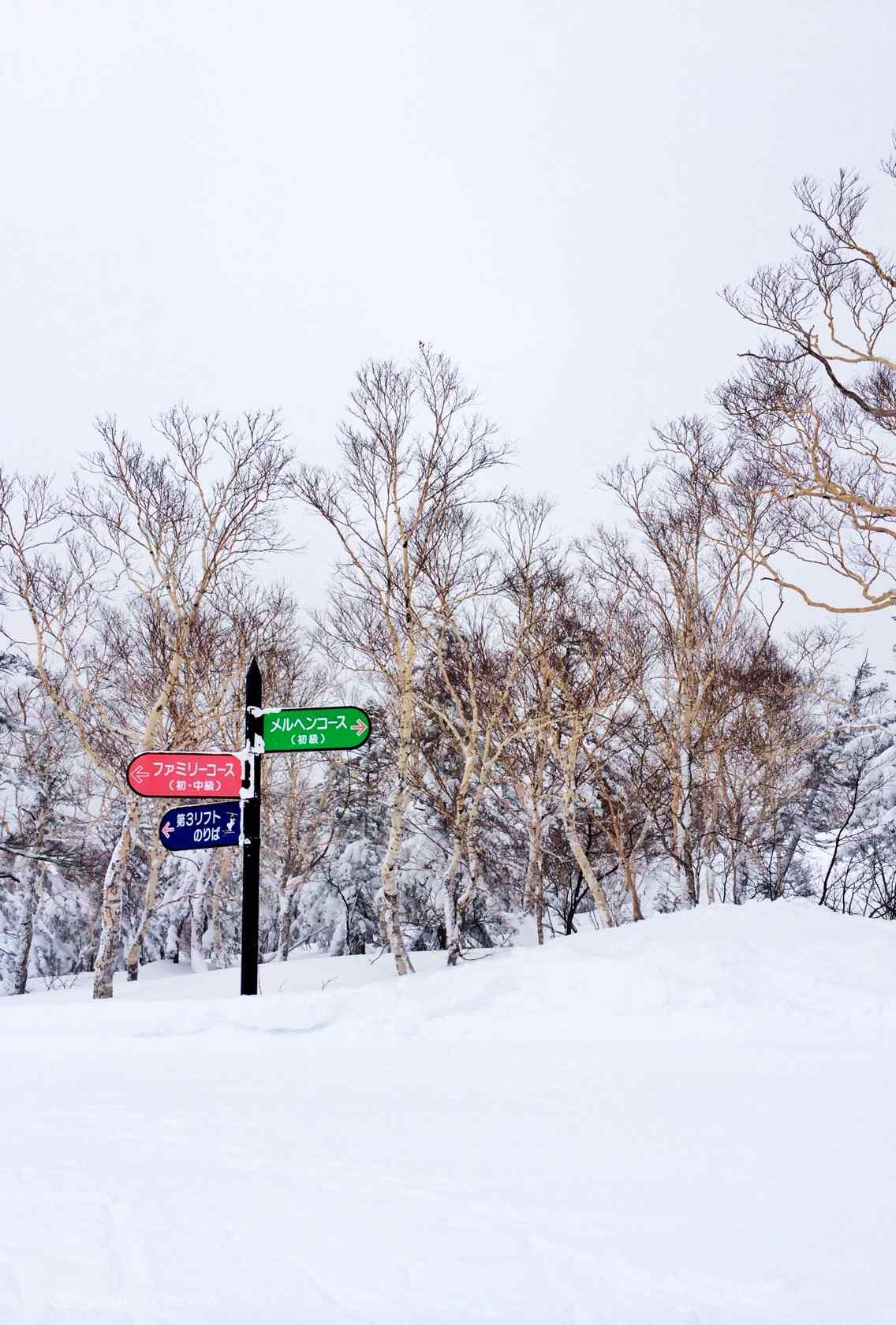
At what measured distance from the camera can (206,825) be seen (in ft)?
28.6

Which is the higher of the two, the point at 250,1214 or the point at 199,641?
the point at 199,641

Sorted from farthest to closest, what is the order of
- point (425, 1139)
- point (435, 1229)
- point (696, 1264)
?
point (425, 1139), point (435, 1229), point (696, 1264)

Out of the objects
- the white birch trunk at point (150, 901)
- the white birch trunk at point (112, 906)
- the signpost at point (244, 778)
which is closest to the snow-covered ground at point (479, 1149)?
the signpost at point (244, 778)

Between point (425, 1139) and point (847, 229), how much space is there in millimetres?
11071

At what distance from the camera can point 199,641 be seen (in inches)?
594

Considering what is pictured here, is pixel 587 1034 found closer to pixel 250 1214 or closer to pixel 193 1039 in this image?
pixel 193 1039

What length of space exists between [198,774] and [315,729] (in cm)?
137

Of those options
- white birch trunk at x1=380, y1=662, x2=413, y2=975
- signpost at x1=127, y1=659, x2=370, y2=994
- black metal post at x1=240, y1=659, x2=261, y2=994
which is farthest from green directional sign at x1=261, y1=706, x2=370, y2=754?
white birch trunk at x1=380, y1=662, x2=413, y2=975

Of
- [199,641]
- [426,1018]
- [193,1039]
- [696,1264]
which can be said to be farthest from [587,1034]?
[199,641]

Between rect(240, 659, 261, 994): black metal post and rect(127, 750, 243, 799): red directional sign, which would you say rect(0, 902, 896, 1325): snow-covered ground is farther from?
rect(127, 750, 243, 799): red directional sign

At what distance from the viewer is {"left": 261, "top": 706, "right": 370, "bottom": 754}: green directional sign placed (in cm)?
854

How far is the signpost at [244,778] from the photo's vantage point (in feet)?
28.0

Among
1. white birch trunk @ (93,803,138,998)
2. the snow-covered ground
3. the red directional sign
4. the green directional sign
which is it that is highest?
the green directional sign

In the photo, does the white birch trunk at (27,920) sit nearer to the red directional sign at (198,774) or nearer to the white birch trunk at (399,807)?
the white birch trunk at (399,807)
